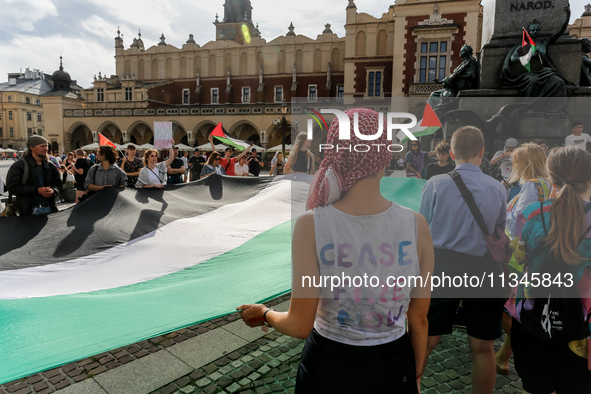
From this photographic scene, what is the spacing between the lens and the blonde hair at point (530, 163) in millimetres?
2890

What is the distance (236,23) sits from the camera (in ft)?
202

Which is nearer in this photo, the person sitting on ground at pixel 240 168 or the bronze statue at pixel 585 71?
the bronze statue at pixel 585 71

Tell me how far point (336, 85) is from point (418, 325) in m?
41.2

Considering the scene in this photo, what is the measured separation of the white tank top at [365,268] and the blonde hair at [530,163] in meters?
2.01

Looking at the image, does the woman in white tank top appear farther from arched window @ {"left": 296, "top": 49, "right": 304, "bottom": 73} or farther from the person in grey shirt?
arched window @ {"left": 296, "top": 49, "right": 304, "bottom": 73}

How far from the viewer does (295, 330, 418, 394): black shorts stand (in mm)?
1422

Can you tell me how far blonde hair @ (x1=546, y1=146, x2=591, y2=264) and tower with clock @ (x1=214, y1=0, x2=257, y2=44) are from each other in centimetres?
6440

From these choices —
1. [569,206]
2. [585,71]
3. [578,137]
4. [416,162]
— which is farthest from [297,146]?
[585,71]

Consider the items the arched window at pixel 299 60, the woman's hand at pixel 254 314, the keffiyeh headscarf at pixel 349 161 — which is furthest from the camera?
the arched window at pixel 299 60

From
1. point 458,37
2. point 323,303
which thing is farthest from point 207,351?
point 458,37

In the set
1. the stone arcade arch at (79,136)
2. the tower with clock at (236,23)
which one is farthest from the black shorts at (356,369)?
the tower with clock at (236,23)

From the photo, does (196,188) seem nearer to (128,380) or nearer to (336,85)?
(128,380)

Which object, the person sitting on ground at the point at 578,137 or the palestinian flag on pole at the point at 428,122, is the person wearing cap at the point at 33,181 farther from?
the person sitting on ground at the point at 578,137

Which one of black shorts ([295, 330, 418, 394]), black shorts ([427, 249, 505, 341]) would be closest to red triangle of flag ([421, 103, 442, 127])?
black shorts ([427, 249, 505, 341])
